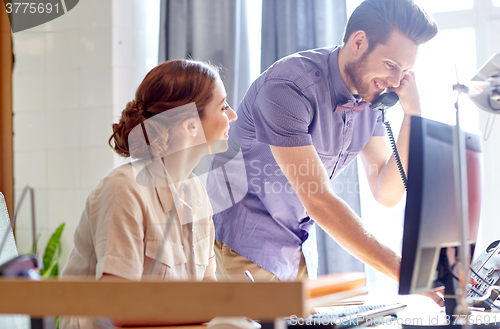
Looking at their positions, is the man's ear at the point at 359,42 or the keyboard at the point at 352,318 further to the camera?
the man's ear at the point at 359,42

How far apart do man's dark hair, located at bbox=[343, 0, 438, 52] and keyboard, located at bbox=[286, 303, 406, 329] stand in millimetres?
852

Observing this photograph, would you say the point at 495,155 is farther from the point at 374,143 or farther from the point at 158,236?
the point at 158,236

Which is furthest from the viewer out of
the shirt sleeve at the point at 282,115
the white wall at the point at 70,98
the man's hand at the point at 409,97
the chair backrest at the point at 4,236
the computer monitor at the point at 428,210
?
the white wall at the point at 70,98

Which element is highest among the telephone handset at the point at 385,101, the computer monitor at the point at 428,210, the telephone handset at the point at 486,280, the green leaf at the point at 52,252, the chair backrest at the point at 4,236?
the telephone handset at the point at 385,101

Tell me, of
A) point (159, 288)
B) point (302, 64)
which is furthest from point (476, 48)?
point (159, 288)

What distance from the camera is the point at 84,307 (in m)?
0.61

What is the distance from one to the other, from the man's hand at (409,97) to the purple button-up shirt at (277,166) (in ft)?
0.55

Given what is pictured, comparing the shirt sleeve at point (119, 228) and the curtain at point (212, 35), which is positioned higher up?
the curtain at point (212, 35)

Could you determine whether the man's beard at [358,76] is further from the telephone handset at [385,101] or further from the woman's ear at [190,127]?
the woman's ear at [190,127]

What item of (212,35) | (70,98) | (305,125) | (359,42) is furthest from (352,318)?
(70,98)

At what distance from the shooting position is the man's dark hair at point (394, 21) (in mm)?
1411

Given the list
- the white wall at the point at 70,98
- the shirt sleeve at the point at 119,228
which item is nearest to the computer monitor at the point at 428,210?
the shirt sleeve at the point at 119,228

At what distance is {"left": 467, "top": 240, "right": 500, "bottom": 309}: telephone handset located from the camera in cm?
107

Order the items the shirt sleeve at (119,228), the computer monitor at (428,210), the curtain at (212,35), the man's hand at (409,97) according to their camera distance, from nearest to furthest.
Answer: the computer monitor at (428,210), the shirt sleeve at (119,228), the man's hand at (409,97), the curtain at (212,35)
